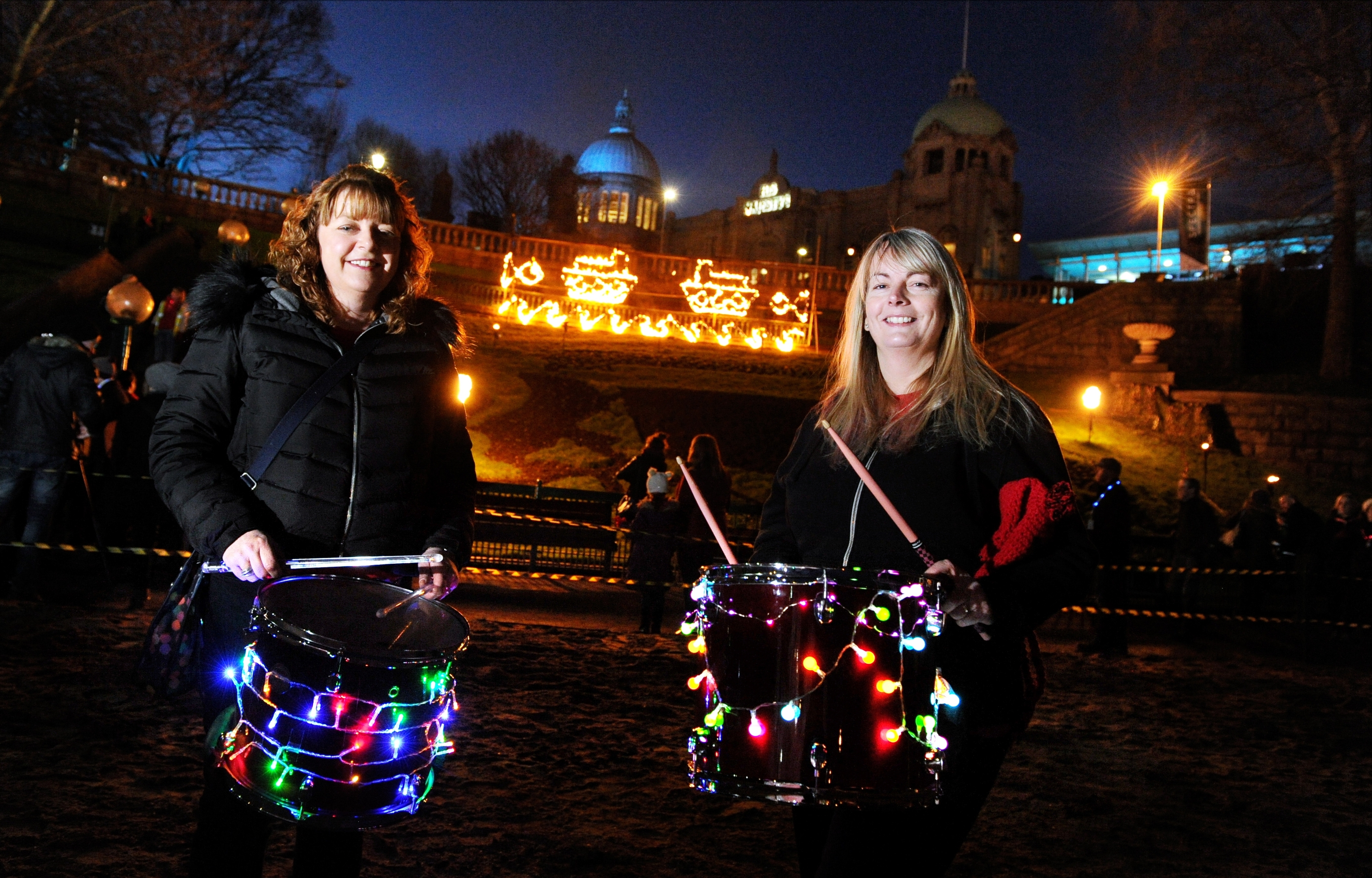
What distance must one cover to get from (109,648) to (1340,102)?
28.2 m

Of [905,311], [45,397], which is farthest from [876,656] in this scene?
[45,397]

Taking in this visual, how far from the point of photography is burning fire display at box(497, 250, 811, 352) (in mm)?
30156

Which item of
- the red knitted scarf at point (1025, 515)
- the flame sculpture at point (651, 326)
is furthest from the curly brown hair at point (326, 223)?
the flame sculpture at point (651, 326)

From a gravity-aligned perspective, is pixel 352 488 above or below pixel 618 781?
above

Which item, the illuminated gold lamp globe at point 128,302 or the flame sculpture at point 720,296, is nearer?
the illuminated gold lamp globe at point 128,302

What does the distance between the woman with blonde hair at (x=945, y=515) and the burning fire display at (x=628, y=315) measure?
26735mm

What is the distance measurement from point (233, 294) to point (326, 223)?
32cm

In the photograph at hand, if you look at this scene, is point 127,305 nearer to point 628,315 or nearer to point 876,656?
point 876,656

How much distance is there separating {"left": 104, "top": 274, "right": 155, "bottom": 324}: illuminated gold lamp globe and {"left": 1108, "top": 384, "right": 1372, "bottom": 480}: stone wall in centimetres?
2081

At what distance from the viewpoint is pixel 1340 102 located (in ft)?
80.9

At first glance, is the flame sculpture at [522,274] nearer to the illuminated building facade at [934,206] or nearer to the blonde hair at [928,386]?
the blonde hair at [928,386]

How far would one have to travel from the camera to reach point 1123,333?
3058 centimetres

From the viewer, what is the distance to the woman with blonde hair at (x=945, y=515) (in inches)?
83.1

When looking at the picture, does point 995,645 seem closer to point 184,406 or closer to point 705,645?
point 705,645
